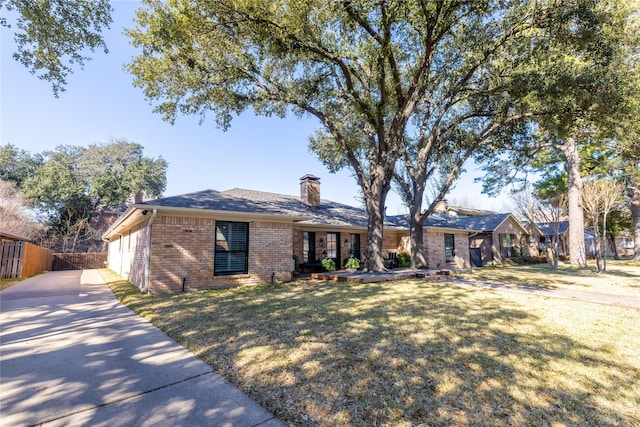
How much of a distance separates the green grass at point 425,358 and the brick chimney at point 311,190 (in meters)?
8.82

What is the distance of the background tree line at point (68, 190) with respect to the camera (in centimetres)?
2220

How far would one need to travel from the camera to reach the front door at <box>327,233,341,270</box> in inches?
553

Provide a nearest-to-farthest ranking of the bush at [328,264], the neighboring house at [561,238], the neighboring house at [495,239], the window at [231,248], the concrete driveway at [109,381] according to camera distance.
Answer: the concrete driveway at [109,381], the window at [231,248], the bush at [328,264], the neighboring house at [495,239], the neighboring house at [561,238]

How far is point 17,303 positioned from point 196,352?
268 inches

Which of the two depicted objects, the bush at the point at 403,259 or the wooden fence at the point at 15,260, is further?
the bush at the point at 403,259

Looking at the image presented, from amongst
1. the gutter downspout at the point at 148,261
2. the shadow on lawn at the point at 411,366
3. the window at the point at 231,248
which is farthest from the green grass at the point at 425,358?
the window at the point at 231,248

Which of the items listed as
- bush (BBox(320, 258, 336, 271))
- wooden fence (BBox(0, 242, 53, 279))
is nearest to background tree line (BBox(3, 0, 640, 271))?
bush (BBox(320, 258, 336, 271))

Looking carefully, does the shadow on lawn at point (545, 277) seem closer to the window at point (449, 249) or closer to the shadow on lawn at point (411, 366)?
the window at point (449, 249)

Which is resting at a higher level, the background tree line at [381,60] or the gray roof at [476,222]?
the background tree line at [381,60]

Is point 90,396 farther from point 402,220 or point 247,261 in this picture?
point 402,220

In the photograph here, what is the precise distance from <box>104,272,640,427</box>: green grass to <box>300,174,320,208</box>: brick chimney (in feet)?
28.9

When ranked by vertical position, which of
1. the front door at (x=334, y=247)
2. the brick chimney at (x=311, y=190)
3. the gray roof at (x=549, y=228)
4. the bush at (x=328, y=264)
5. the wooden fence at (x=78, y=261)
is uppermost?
the brick chimney at (x=311, y=190)

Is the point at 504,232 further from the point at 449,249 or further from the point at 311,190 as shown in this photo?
the point at 311,190

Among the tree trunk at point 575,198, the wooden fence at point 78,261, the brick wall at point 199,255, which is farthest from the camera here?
the wooden fence at point 78,261
